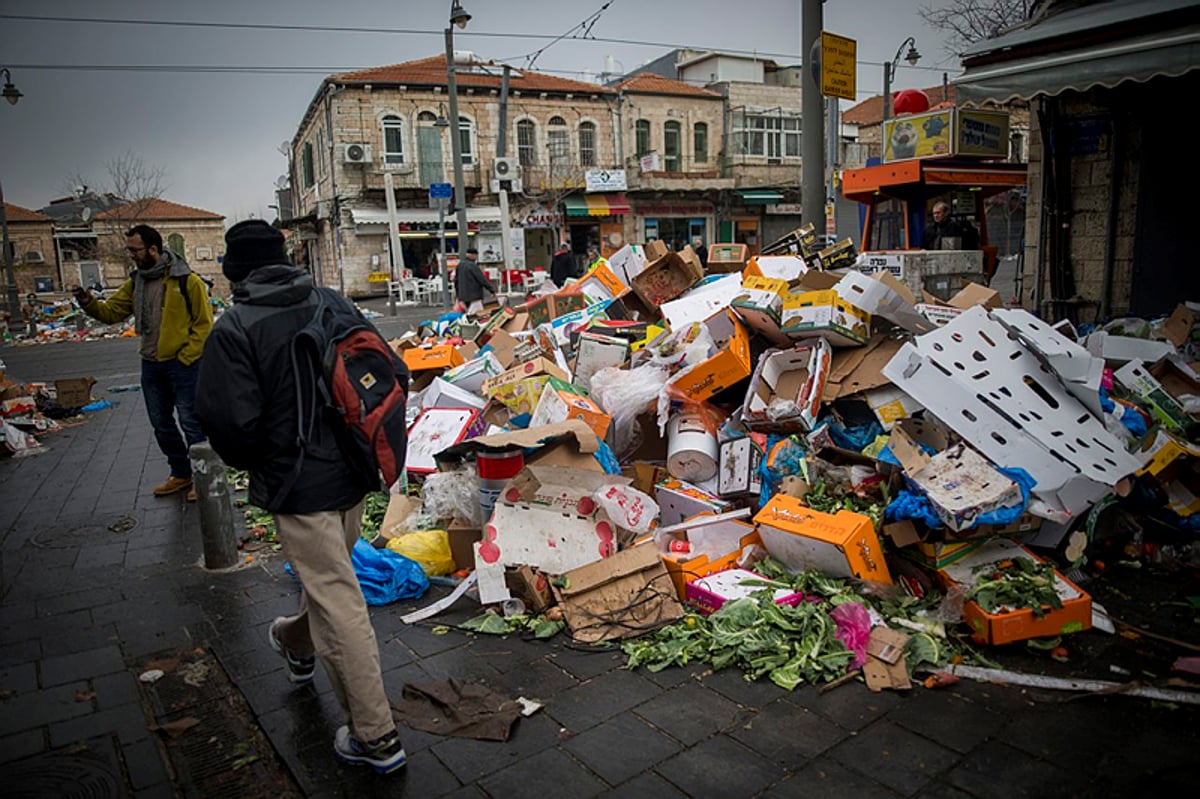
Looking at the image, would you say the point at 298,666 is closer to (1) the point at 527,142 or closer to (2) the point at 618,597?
(2) the point at 618,597

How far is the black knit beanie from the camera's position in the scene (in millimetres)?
2635

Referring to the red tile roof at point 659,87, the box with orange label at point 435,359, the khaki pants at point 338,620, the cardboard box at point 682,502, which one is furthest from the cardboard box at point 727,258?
the red tile roof at point 659,87

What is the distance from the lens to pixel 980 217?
9.79 meters

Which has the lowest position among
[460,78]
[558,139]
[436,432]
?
[436,432]

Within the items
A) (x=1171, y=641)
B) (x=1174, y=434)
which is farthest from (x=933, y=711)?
(x=1174, y=434)

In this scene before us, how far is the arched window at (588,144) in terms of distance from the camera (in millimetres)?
34062

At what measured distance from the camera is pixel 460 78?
31781 millimetres

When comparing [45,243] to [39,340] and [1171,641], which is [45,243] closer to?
[39,340]

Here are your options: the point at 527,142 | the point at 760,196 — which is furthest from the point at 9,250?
the point at 760,196

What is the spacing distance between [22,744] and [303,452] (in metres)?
1.61

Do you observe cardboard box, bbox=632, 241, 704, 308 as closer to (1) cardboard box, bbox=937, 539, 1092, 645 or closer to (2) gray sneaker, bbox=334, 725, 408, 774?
(1) cardboard box, bbox=937, 539, 1092, 645

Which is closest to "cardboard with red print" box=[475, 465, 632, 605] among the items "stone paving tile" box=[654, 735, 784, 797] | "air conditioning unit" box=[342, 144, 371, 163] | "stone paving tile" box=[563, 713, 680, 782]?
"stone paving tile" box=[563, 713, 680, 782]

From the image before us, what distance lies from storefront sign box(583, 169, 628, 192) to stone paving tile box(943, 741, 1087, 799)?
105 feet

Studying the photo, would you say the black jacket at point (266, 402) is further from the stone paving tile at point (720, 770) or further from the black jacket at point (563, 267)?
the black jacket at point (563, 267)
